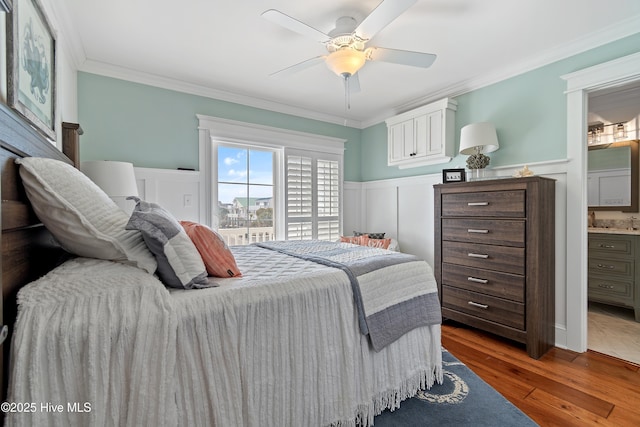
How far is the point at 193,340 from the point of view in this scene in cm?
97

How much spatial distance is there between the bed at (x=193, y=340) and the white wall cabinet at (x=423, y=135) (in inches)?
84.1

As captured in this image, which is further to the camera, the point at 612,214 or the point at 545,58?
the point at 612,214

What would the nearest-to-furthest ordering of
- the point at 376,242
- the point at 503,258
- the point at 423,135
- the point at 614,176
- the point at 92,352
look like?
the point at 92,352 → the point at 503,258 → the point at 423,135 → the point at 614,176 → the point at 376,242

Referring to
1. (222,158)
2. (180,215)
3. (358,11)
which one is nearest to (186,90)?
(222,158)

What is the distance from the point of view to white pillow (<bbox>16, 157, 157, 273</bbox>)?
930 millimetres

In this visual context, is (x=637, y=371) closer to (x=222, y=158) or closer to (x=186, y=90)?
(x=222, y=158)

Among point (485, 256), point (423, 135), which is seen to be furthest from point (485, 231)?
point (423, 135)

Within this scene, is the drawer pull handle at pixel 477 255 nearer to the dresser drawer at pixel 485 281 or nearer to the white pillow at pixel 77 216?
the dresser drawer at pixel 485 281

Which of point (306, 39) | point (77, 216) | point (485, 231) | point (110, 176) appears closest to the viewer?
point (77, 216)

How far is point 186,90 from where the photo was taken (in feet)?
10.2

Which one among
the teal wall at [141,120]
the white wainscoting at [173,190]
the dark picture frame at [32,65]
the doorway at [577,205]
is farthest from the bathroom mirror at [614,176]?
the dark picture frame at [32,65]

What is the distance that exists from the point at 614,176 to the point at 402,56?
3.42m

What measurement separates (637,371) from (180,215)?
397 centimetres

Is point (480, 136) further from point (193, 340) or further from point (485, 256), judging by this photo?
point (193, 340)
